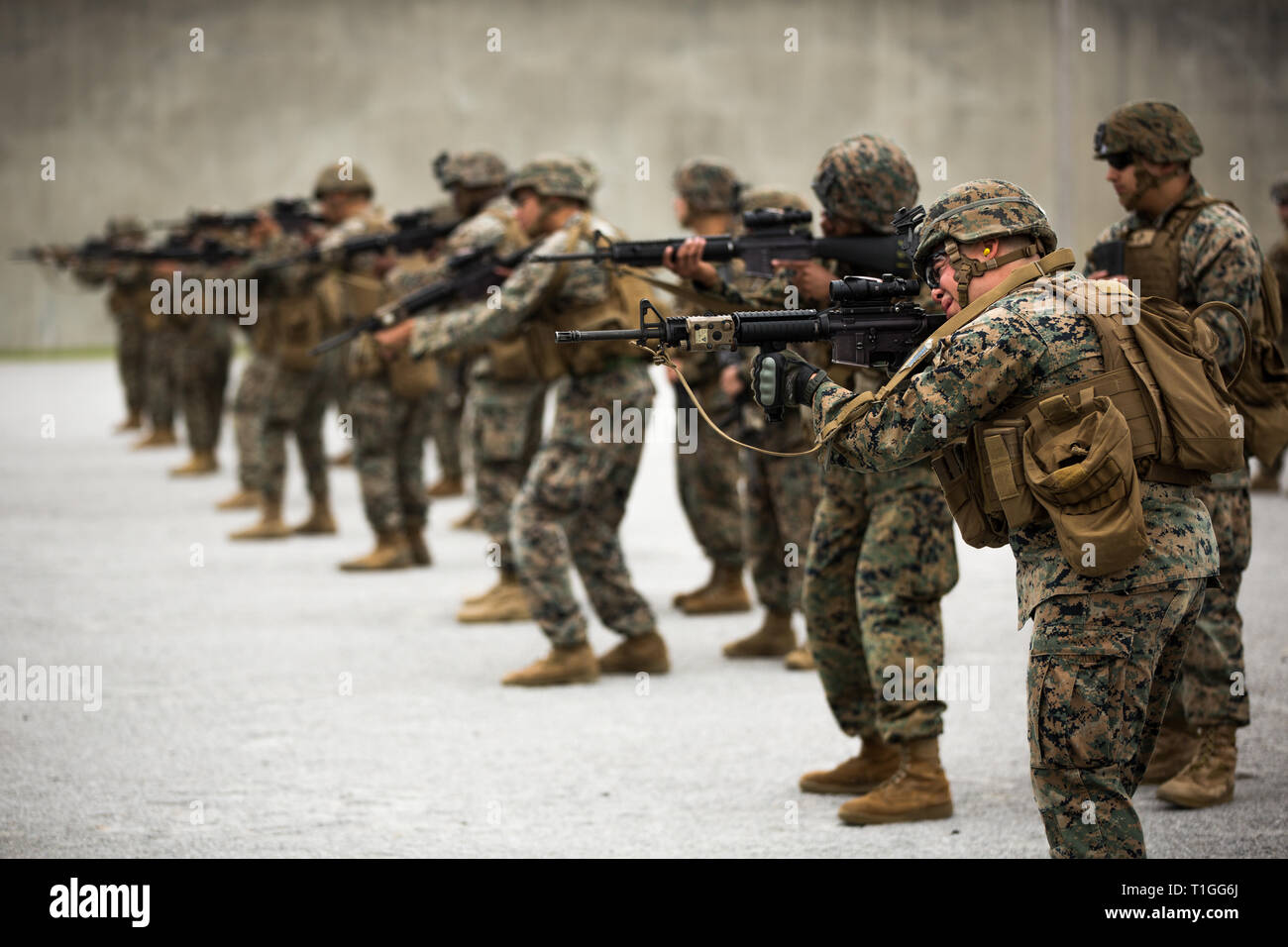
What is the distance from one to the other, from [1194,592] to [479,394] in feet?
17.3

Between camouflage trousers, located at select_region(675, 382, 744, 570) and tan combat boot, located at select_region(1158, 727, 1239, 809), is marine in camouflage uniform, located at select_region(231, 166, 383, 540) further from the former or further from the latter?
tan combat boot, located at select_region(1158, 727, 1239, 809)

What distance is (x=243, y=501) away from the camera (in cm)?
1290

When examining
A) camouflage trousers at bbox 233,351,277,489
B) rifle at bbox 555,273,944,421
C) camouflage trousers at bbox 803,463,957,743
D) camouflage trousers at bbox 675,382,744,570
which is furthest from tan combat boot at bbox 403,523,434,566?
rifle at bbox 555,273,944,421

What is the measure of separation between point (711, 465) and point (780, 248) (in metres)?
3.11

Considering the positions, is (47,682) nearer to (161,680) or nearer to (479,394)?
(161,680)

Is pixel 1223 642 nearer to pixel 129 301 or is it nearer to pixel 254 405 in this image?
pixel 254 405

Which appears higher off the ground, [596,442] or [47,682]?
[596,442]

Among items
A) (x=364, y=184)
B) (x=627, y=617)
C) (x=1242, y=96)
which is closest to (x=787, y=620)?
(x=627, y=617)

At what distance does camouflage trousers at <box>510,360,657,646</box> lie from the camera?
671cm

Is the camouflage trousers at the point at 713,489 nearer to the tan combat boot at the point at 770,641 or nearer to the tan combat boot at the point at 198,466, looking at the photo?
the tan combat boot at the point at 770,641

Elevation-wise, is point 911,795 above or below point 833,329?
below

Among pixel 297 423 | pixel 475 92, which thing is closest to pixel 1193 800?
pixel 297 423

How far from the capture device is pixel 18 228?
31.0 metres

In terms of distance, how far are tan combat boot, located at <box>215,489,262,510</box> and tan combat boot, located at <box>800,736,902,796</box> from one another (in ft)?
27.8
